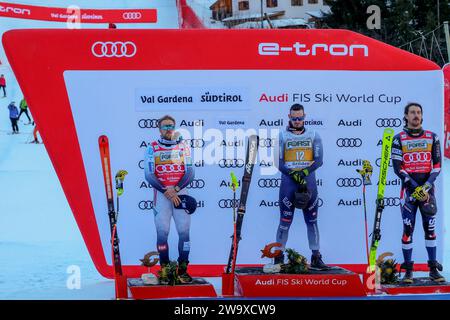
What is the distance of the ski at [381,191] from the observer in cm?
465

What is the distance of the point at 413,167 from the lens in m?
4.66

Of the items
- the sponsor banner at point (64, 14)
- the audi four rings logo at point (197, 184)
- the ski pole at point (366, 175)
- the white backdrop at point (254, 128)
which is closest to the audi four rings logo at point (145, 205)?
the white backdrop at point (254, 128)

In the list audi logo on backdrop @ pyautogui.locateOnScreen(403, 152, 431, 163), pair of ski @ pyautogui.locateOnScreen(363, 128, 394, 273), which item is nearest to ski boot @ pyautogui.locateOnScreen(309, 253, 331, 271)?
pair of ski @ pyautogui.locateOnScreen(363, 128, 394, 273)

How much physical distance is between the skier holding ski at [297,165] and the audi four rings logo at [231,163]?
224 millimetres

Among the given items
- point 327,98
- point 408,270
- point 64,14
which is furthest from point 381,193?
point 64,14

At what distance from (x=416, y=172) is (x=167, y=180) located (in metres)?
1.49

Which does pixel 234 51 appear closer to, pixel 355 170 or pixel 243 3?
pixel 355 170

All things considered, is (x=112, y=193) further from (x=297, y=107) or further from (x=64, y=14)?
(x=64, y=14)

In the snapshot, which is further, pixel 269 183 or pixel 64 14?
pixel 64 14

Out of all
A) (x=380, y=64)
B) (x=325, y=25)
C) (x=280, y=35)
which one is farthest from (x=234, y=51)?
(x=325, y=25)

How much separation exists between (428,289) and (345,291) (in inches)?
19.6

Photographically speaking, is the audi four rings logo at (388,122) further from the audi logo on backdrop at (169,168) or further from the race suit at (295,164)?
the audi logo on backdrop at (169,168)

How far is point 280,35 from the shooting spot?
15.4 feet

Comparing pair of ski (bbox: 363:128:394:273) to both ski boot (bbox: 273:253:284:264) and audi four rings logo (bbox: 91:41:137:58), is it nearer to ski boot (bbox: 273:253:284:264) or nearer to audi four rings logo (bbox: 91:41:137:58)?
ski boot (bbox: 273:253:284:264)
